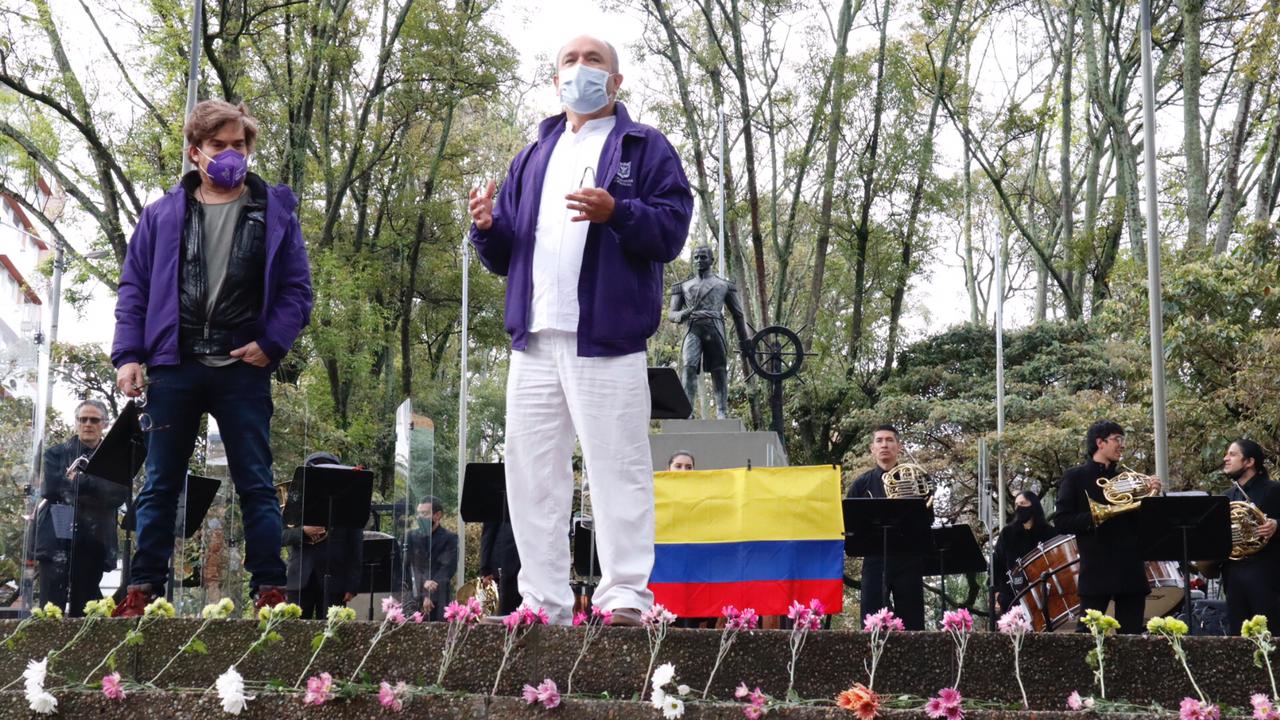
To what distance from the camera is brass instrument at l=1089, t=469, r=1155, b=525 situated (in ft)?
30.9

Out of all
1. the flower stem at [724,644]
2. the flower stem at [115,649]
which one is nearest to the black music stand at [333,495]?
the flower stem at [115,649]

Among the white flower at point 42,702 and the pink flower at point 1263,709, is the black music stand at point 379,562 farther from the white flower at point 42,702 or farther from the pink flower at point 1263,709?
the pink flower at point 1263,709

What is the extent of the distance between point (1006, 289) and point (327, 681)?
37.8 meters

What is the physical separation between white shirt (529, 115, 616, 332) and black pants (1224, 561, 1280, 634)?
6.25 meters

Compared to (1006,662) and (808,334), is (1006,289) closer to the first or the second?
(808,334)

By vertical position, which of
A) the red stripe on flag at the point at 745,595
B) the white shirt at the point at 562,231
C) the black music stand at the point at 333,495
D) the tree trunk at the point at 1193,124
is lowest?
the red stripe on flag at the point at 745,595

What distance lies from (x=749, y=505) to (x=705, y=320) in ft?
26.2

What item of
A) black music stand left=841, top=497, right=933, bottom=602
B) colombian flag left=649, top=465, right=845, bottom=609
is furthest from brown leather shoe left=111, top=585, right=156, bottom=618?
black music stand left=841, top=497, right=933, bottom=602

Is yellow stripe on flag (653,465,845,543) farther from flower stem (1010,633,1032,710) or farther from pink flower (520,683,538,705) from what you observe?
pink flower (520,683,538,705)

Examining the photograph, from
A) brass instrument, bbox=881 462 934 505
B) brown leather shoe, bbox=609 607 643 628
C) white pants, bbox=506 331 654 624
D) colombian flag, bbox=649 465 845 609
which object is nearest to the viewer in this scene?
brown leather shoe, bbox=609 607 643 628

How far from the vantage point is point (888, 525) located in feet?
31.3

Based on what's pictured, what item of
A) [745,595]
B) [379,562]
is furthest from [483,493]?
[379,562]

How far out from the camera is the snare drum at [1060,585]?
1145cm

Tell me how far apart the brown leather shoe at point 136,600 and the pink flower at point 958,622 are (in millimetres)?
2917
